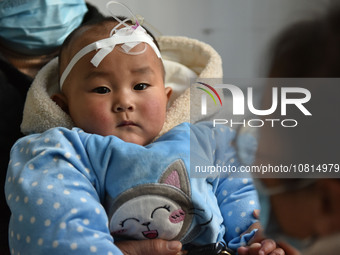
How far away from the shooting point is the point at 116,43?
1.03 meters

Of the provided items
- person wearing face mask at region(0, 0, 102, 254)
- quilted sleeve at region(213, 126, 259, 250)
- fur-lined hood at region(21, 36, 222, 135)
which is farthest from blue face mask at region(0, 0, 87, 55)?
quilted sleeve at region(213, 126, 259, 250)

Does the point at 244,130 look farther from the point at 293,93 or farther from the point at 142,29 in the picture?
the point at 142,29

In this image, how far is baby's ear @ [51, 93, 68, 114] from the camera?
1101mm

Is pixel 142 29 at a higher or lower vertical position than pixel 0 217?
higher

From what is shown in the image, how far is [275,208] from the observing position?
0.59 m

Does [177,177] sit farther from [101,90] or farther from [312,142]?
[312,142]

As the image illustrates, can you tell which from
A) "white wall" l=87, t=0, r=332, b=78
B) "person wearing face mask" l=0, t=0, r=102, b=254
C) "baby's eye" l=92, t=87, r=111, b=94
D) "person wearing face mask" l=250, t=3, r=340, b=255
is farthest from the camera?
"white wall" l=87, t=0, r=332, b=78

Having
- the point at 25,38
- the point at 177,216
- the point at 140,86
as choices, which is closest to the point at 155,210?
the point at 177,216

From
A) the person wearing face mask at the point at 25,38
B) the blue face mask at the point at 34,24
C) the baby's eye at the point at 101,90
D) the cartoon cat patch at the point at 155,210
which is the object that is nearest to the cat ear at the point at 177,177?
the cartoon cat patch at the point at 155,210

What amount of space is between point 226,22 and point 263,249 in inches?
55.1

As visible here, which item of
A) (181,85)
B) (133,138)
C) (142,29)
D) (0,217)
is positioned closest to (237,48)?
(181,85)

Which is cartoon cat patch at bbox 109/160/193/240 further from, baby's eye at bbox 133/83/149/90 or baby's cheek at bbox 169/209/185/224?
baby's eye at bbox 133/83/149/90

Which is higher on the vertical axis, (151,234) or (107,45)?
(107,45)

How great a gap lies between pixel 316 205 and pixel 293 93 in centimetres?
15
